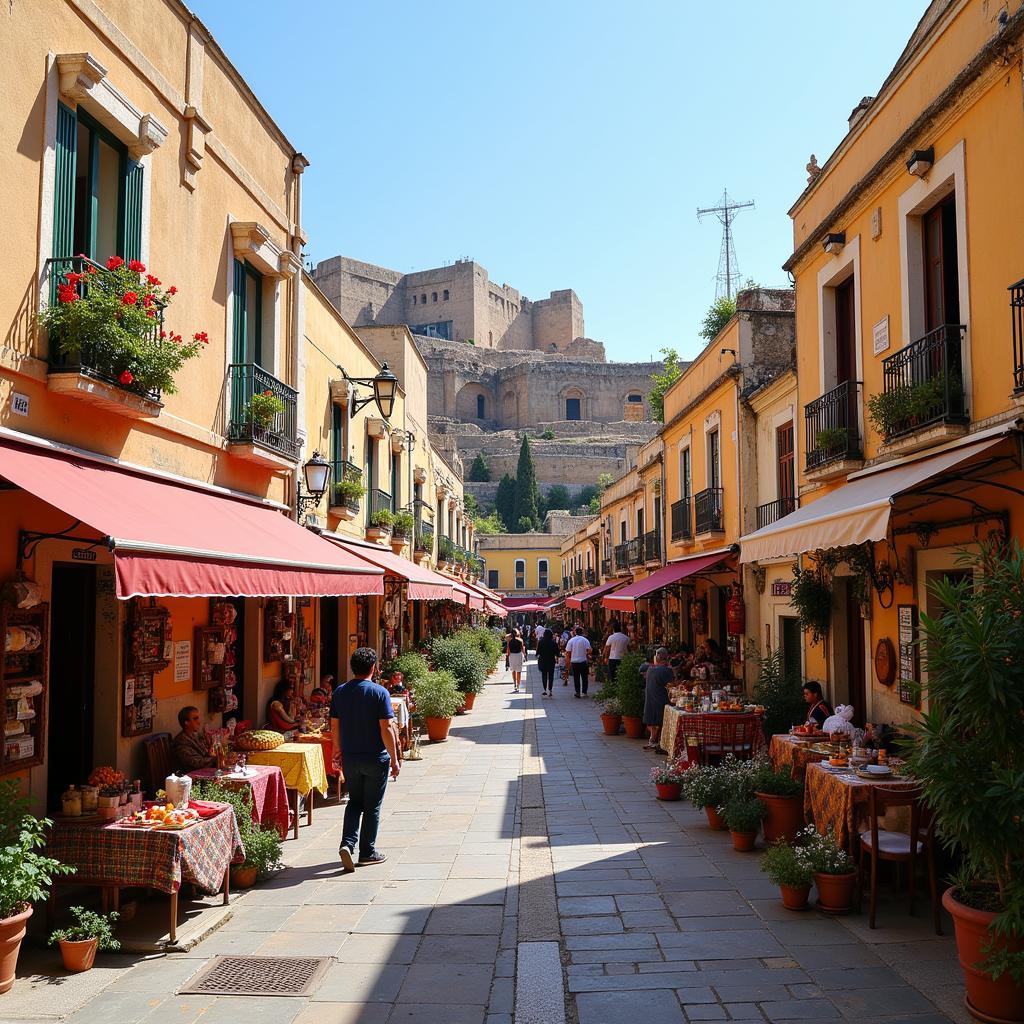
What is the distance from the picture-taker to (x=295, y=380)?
11219mm

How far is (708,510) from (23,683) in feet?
40.6

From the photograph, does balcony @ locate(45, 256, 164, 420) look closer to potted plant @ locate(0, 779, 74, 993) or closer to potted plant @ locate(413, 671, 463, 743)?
potted plant @ locate(0, 779, 74, 993)

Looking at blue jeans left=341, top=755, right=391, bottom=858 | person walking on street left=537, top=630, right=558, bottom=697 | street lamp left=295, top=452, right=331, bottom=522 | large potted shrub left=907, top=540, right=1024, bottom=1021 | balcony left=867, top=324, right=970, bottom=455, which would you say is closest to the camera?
large potted shrub left=907, top=540, right=1024, bottom=1021

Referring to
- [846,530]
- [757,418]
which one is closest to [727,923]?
→ [846,530]

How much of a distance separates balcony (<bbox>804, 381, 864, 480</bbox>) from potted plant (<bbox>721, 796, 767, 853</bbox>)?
3.61 metres

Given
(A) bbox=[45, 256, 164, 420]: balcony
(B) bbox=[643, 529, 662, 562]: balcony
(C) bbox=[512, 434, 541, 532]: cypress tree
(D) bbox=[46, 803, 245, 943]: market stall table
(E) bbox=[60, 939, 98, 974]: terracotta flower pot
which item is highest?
(C) bbox=[512, 434, 541, 532]: cypress tree

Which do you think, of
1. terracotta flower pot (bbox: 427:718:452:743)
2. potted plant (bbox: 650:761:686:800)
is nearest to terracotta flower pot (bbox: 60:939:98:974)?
potted plant (bbox: 650:761:686:800)

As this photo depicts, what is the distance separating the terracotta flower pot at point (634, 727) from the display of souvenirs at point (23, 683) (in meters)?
10.1

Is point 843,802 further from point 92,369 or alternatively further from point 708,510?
point 708,510

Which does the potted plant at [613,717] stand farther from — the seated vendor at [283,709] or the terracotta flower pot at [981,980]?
the terracotta flower pot at [981,980]

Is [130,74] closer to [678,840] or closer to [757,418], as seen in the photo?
[678,840]

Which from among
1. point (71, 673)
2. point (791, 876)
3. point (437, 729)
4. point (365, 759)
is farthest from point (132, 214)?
point (437, 729)

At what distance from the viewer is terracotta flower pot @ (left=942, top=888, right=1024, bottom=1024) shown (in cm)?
431

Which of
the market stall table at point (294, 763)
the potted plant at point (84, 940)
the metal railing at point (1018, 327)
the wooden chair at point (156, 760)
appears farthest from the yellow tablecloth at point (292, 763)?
the metal railing at point (1018, 327)
